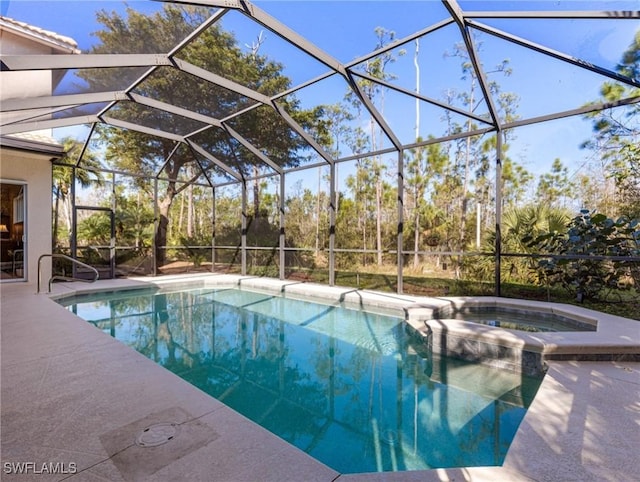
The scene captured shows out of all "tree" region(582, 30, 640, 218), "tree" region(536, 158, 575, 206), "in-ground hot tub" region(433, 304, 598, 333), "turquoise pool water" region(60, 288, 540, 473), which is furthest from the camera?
"tree" region(536, 158, 575, 206)

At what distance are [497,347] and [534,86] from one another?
17.2ft

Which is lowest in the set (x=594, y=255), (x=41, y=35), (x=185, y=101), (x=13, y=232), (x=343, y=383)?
(x=343, y=383)

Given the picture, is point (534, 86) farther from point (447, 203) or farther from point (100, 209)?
point (100, 209)

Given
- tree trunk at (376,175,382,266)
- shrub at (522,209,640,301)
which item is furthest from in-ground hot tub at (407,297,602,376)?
tree trunk at (376,175,382,266)

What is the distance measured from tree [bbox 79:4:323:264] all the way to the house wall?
1.64 meters

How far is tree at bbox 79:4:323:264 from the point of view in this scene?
Result: 4.25 m

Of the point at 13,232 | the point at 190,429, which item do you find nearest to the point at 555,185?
the point at 190,429

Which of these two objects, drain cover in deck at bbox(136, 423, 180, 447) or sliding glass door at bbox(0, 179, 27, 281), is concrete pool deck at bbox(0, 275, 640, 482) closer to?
drain cover in deck at bbox(136, 423, 180, 447)

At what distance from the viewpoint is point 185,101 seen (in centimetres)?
674

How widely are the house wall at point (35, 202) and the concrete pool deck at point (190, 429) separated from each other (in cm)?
645

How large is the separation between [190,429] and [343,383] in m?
1.96

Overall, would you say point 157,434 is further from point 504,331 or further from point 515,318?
point 515,318

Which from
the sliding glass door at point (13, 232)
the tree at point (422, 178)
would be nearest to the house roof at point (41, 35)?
the sliding glass door at point (13, 232)

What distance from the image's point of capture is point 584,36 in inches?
155
